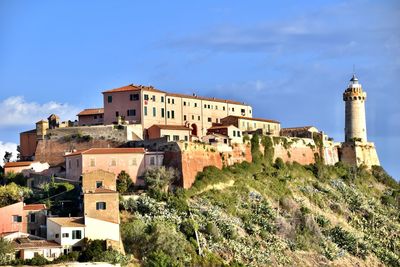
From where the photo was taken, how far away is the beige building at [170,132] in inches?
3543

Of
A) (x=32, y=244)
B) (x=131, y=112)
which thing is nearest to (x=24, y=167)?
(x=131, y=112)

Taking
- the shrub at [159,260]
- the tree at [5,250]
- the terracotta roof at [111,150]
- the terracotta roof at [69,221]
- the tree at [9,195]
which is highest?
the terracotta roof at [111,150]

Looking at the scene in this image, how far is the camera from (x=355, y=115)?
10888 centimetres

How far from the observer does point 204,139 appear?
92.6 metres

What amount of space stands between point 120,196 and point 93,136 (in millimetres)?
11976

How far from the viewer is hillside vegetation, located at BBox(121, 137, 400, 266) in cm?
7662

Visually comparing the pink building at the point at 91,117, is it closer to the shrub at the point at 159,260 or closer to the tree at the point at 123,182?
the tree at the point at 123,182

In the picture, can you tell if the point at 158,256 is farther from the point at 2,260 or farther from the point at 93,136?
the point at 93,136

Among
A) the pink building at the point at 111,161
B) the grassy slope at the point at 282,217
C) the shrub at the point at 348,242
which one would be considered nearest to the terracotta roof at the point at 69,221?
the grassy slope at the point at 282,217

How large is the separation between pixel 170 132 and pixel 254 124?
1425cm

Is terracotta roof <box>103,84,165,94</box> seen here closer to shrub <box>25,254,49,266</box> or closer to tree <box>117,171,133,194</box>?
tree <box>117,171,133,194</box>

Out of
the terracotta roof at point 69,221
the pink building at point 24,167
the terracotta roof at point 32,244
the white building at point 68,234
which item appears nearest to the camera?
the terracotta roof at point 32,244

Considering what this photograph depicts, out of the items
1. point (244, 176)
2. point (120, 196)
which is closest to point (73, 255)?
point (120, 196)

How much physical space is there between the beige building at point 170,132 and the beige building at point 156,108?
1011 mm
